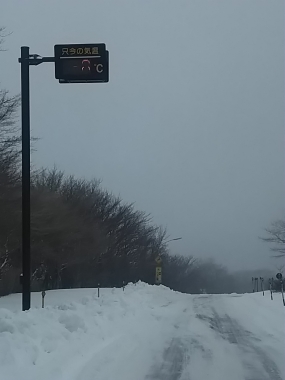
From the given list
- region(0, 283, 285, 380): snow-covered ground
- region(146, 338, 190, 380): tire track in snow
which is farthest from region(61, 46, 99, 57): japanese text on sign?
region(146, 338, 190, 380): tire track in snow

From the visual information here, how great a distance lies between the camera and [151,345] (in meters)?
13.2

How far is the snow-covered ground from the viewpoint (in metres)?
9.66

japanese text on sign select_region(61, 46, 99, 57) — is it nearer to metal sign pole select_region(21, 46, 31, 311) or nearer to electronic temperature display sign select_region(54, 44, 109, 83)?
electronic temperature display sign select_region(54, 44, 109, 83)

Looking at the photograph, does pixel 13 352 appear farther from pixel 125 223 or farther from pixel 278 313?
pixel 125 223

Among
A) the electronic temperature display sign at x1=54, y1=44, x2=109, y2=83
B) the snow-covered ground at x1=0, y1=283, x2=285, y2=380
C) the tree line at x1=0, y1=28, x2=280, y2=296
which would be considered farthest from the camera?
the tree line at x1=0, y1=28, x2=280, y2=296

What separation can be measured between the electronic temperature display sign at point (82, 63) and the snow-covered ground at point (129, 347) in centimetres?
498

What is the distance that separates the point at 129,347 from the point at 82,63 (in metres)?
6.01

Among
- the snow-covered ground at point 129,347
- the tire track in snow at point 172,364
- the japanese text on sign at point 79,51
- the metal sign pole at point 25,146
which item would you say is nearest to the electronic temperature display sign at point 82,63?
→ the japanese text on sign at point 79,51

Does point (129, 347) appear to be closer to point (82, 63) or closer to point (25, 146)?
point (25, 146)

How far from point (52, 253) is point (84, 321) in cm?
2389

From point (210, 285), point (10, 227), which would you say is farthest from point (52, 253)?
point (210, 285)

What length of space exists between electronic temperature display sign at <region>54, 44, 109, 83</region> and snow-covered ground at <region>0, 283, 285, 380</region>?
196 inches

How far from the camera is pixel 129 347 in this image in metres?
12.6

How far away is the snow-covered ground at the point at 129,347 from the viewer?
966cm
